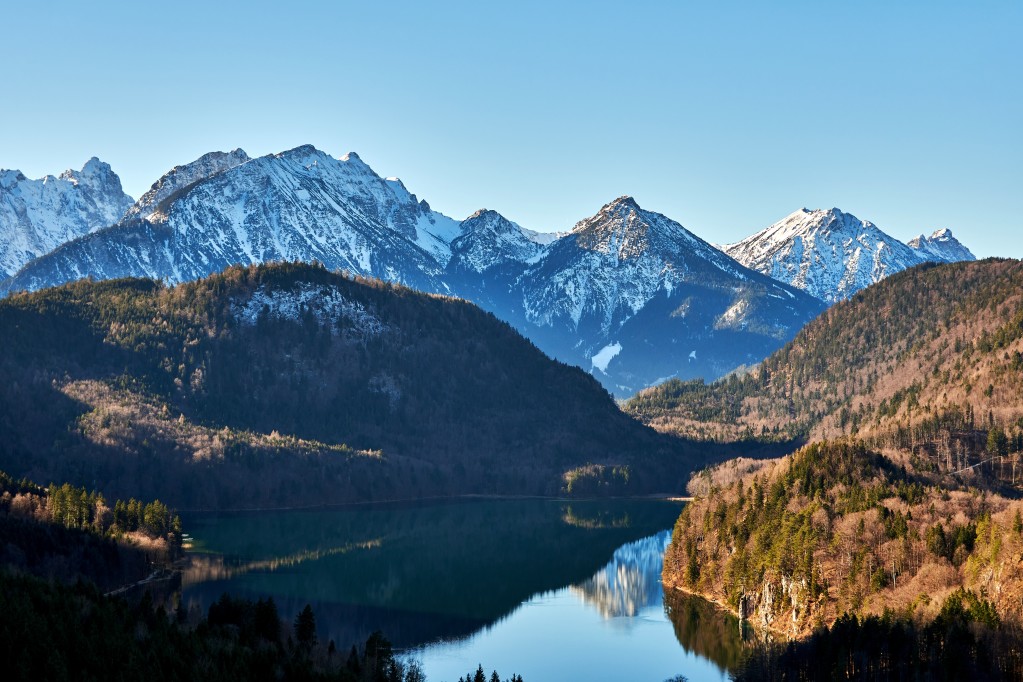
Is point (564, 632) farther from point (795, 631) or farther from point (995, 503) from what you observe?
point (995, 503)

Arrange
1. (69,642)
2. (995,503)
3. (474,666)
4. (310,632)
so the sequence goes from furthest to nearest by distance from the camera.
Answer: (995,503), (474,666), (310,632), (69,642)

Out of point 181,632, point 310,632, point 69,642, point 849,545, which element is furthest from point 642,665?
point 69,642

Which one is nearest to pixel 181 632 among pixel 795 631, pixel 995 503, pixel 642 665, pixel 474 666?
pixel 474 666

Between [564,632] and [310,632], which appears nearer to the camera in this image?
[310,632]

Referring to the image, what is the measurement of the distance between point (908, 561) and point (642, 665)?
33.9m

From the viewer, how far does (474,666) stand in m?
161

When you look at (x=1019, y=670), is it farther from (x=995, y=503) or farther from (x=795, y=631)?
(x=995, y=503)

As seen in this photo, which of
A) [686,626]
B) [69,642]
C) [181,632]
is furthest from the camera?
[686,626]

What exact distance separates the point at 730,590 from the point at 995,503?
41637mm

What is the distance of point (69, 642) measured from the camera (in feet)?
395

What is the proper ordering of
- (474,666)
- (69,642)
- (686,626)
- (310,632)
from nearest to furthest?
(69,642)
(310,632)
(474,666)
(686,626)

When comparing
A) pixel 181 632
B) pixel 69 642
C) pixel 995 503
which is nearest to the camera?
pixel 69 642

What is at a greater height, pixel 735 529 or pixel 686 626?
pixel 735 529

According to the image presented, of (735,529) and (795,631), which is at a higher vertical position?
(735,529)
